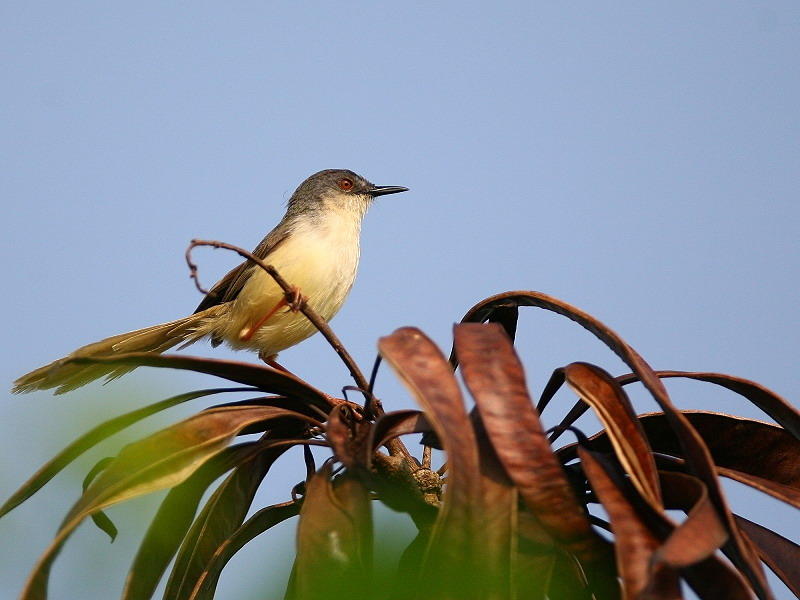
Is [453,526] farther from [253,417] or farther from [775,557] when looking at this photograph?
[775,557]

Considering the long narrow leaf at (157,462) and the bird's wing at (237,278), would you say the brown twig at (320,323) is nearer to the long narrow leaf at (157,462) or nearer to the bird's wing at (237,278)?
the long narrow leaf at (157,462)

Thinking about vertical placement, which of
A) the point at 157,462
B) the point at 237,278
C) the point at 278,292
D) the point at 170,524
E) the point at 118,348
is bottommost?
the point at 170,524

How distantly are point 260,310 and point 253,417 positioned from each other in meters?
4.02

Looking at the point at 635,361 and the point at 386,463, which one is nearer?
the point at 635,361

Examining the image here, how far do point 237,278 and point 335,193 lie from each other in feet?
4.37

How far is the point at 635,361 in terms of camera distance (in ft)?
5.99

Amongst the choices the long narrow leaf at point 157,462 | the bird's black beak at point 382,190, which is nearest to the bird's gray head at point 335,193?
the bird's black beak at point 382,190

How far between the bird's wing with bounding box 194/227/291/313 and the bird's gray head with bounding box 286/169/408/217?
1.52 feet

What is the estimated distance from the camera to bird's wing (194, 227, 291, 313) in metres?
6.37

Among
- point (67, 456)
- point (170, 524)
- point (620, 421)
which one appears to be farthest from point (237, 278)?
point (620, 421)

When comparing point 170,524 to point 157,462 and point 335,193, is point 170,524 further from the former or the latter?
point 335,193

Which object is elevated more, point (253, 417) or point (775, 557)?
point (253, 417)

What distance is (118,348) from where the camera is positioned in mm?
5234

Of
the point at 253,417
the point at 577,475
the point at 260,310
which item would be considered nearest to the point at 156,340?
the point at 260,310
